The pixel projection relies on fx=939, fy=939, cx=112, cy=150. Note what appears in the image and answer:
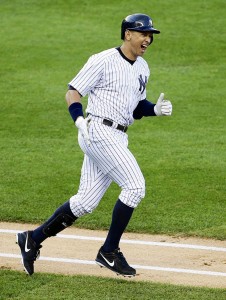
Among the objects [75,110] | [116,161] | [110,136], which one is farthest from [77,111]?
[116,161]

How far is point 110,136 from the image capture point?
7926 mm

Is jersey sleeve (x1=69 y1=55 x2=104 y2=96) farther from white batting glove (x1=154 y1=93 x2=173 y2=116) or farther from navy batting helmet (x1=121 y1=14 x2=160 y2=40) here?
white batting glove (x1=154 y1=93 x2=173 y2=116)

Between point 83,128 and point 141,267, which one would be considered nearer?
point 83,128

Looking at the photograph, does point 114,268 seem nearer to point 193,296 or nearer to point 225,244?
point 193,296

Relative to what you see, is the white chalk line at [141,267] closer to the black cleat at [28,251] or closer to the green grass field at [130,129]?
the black cleat at [28,251]

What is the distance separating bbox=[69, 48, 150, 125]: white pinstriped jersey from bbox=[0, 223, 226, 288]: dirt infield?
136 cm

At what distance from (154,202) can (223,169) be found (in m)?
1.77

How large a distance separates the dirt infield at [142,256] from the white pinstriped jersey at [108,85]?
1.36 meters

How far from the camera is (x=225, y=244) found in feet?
30.0

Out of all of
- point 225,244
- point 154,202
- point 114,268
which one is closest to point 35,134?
point 154,202

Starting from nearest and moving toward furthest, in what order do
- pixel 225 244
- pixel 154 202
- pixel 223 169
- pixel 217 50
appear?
pixel 225 244 → pixel 154 202 → pixel 223 169 → pixel 217 50

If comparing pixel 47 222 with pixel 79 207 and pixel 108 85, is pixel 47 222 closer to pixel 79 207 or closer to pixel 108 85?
pixel 79 207

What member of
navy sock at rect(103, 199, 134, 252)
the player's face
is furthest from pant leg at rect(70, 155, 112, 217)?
the player's face

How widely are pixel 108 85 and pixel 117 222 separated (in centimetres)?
116
